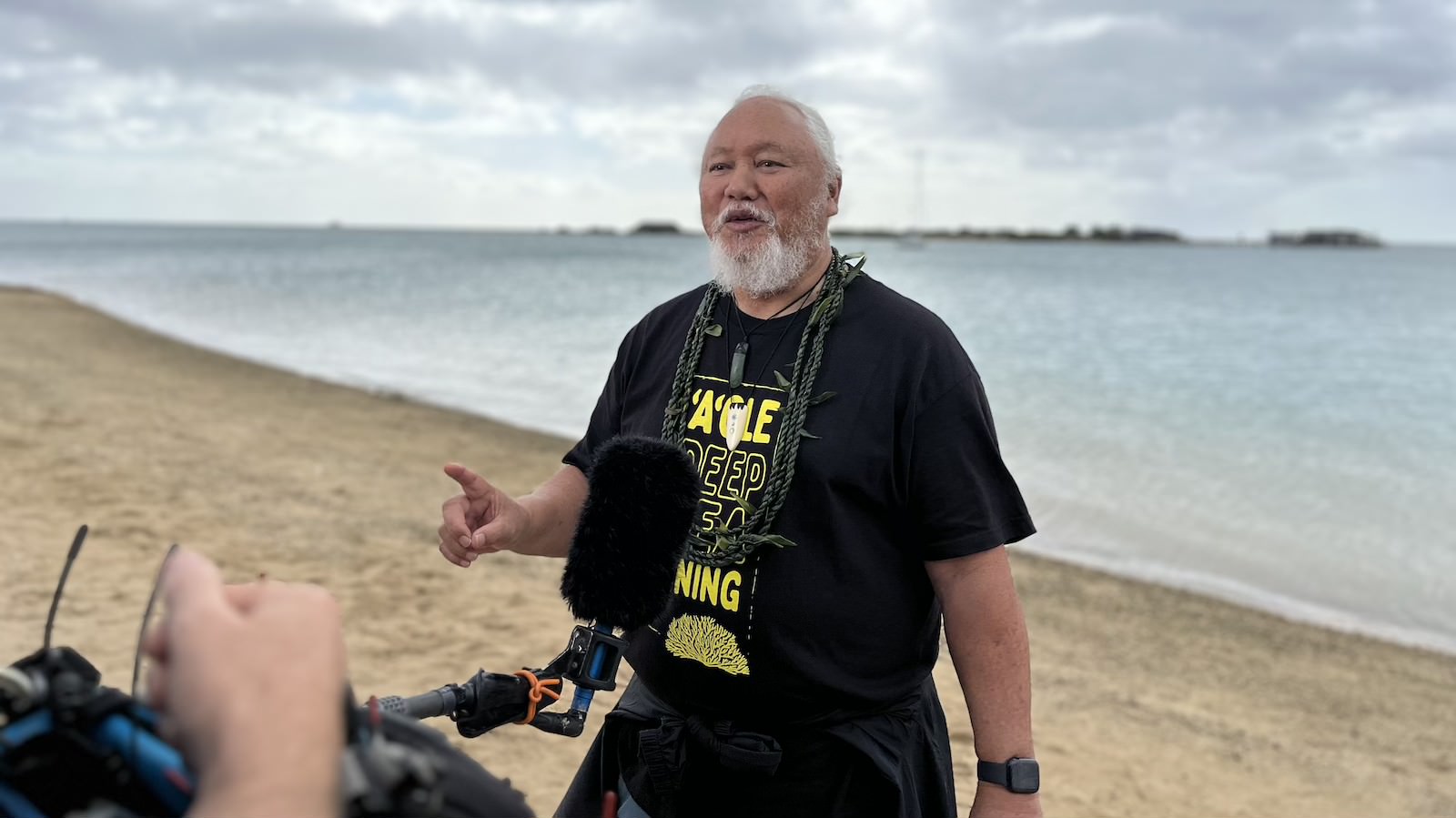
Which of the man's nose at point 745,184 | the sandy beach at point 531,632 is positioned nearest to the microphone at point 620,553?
the man's nose at point 745,184

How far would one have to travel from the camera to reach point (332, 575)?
7086 millimetres

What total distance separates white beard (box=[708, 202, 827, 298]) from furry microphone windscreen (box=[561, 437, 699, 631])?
0.55m

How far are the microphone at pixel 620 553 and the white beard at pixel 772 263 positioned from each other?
0.55 m

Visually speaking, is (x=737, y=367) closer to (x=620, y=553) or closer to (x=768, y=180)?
(x=768, y=180)

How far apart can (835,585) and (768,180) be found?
0.91m

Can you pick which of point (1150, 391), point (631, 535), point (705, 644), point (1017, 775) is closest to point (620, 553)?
point (631, 535)

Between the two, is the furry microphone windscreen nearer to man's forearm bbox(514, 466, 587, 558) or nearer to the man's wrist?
man's forearm bbox(514, 466, 587, 558)

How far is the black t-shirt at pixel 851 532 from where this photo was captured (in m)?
2.10

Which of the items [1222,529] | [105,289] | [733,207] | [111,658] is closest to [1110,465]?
[1222,529]

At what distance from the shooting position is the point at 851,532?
7.00ft

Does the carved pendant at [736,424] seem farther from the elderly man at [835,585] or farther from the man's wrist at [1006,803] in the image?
the man's wrist at [1006,803]

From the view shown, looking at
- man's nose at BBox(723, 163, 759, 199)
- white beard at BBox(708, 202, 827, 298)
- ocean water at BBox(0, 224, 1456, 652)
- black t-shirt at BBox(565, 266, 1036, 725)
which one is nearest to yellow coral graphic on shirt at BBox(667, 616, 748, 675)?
black t-shirt at BBox(565, 266, 1036, 725)

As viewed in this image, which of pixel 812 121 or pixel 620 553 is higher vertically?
pixel 812 121

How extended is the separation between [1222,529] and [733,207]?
10342mm
